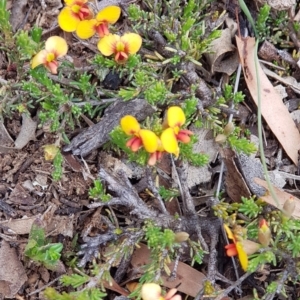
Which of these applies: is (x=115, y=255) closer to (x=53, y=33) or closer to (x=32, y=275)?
(x=32, y=275)

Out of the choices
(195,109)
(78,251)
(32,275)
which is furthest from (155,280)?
(195,109)

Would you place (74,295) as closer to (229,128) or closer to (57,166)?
(57,166)

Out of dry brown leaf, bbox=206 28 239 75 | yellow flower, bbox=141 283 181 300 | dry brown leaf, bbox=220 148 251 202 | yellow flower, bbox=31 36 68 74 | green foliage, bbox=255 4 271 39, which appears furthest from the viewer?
dry brown leaf, bbox=206 28 239 75

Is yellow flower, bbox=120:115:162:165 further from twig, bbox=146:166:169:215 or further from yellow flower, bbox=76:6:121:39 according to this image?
yellow flower, bbox=76:6:121:39

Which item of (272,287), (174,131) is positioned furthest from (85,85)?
(272,287)

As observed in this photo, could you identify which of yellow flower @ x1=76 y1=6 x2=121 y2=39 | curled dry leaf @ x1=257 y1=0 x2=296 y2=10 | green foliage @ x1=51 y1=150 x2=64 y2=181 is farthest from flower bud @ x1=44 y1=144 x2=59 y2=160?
curled dry leaf @ x1=257 y1=0 x2=296 y2=10

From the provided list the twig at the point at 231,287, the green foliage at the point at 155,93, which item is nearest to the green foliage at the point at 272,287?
the twig at the point at 231,287
